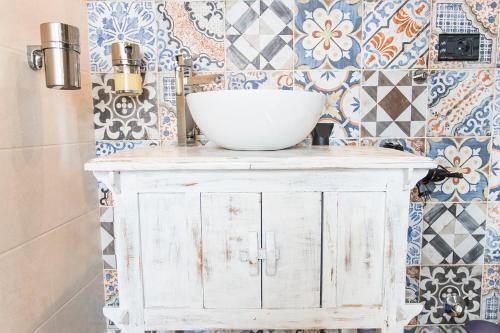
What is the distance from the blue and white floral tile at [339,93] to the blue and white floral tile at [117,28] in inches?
20.0

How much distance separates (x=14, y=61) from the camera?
740 millimetres

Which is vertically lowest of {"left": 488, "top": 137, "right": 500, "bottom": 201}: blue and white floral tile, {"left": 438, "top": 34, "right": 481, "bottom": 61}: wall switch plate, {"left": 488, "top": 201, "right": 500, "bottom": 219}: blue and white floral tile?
{"left": 488, "top": 201, "right": 500, "bottom": 219}: blue and white floral tile

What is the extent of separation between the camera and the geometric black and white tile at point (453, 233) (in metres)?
1.10

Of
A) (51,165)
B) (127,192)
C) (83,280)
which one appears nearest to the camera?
(127,192)

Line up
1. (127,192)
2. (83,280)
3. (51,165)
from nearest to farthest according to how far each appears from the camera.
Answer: (127,192)
(51,165)
(83,280)

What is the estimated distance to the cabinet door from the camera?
2.31ft

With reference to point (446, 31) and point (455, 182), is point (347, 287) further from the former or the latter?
point (446, 31)

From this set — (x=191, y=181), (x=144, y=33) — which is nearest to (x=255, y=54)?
(x=144, y=33)

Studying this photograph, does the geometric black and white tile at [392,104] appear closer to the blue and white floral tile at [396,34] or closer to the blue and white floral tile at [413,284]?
the blue and white floral tile at [396,34]

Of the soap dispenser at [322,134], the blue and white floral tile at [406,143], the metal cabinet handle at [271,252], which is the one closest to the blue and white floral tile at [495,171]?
the blue and white floral tile at [406,143]

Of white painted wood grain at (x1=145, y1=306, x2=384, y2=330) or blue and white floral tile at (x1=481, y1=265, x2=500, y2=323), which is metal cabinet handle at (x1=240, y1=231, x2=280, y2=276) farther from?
blue and white floral tile at (x1=481, y1=265, x2=500, y2=323)

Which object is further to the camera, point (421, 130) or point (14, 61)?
point (421, 130)

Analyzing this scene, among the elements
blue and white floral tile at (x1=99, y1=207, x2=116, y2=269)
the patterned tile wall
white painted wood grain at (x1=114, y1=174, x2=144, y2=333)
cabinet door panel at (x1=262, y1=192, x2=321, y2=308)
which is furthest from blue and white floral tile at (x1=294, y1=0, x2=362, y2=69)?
blue and white floral tile at (x1=99, y1=207, x2=116, y2=269)

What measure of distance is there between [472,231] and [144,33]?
1.31 meters
